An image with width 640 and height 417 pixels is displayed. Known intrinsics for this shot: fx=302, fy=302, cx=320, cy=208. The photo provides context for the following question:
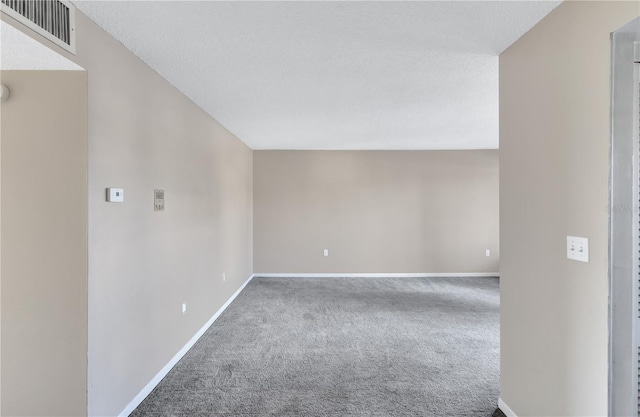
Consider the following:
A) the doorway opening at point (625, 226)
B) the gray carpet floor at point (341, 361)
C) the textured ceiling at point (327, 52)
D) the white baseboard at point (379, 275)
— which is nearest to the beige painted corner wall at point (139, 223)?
the textured ceiling at point (327, 52)

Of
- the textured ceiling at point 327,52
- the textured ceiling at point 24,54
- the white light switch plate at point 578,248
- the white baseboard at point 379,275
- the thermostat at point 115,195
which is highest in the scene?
the textured ceiling at point 327,52

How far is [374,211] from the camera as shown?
621cm

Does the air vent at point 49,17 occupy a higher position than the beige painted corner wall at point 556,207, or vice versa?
the air vent at point 49,17

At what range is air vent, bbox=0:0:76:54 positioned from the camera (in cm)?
138

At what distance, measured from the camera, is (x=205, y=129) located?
353 centimetres

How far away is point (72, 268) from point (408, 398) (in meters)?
2.37

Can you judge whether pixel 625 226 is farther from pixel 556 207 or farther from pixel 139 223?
pixel 139 223

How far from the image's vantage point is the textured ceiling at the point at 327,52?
1651mm

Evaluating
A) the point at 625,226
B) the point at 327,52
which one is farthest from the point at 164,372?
the point at 625,226

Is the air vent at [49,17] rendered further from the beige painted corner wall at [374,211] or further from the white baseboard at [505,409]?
the beige painted corner wall at [374,211]

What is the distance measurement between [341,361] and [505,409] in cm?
127

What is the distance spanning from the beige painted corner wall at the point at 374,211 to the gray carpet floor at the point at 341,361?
156 centimetres

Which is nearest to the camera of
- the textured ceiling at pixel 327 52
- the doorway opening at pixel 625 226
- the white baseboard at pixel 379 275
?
the doorway opening at pixel 625 226

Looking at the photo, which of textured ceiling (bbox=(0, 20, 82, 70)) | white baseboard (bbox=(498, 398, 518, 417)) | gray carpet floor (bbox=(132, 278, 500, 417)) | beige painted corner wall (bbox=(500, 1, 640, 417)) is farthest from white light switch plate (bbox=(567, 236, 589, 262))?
textured ceiling (bbox=(0, 20, 82, 70))
